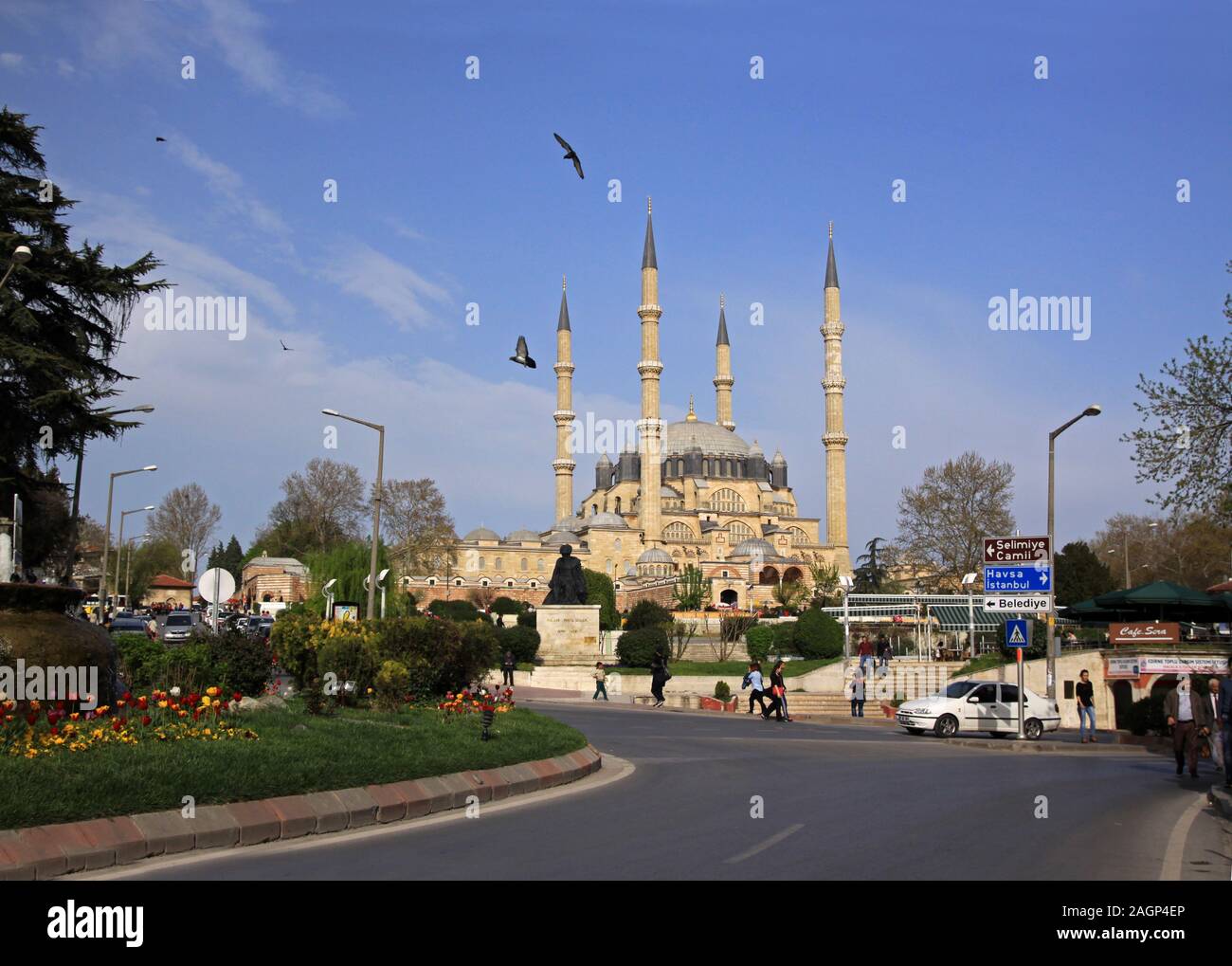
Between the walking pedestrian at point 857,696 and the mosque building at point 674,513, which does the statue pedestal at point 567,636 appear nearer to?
the walking pedestrian at point 857,696

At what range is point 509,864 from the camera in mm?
8102

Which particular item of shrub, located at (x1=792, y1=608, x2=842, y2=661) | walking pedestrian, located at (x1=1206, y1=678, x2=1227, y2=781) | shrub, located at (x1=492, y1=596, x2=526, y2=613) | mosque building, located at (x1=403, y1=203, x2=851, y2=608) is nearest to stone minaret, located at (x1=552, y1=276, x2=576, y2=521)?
mosque building, located at (x1=403, y1=203, x2=851, y2=608)

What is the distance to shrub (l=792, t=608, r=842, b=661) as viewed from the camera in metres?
47.1

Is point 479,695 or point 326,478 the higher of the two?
point 326,478

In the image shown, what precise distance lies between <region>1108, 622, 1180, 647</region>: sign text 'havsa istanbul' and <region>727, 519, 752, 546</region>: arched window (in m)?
81.3

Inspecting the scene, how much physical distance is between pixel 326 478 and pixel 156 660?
7358 centimetres

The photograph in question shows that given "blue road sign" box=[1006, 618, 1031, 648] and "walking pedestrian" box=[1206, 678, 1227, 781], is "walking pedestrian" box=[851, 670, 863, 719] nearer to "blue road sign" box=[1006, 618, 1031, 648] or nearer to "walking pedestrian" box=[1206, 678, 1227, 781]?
"blue road sign" box=[1006, 618, 1031, 648]

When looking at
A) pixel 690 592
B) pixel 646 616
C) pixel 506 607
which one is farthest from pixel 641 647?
pixel 690 592

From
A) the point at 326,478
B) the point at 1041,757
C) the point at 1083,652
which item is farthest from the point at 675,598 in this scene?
the point at 1041,757

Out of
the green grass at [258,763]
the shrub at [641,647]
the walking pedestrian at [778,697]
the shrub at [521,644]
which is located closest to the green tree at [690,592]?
the shrub at [641,647]

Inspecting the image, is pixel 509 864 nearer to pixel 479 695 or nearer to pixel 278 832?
pixel 278 832

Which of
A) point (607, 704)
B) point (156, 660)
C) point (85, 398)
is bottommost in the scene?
point (607, 704)

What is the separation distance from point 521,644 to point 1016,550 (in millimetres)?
23881

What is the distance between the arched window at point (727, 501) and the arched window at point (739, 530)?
1.59m
